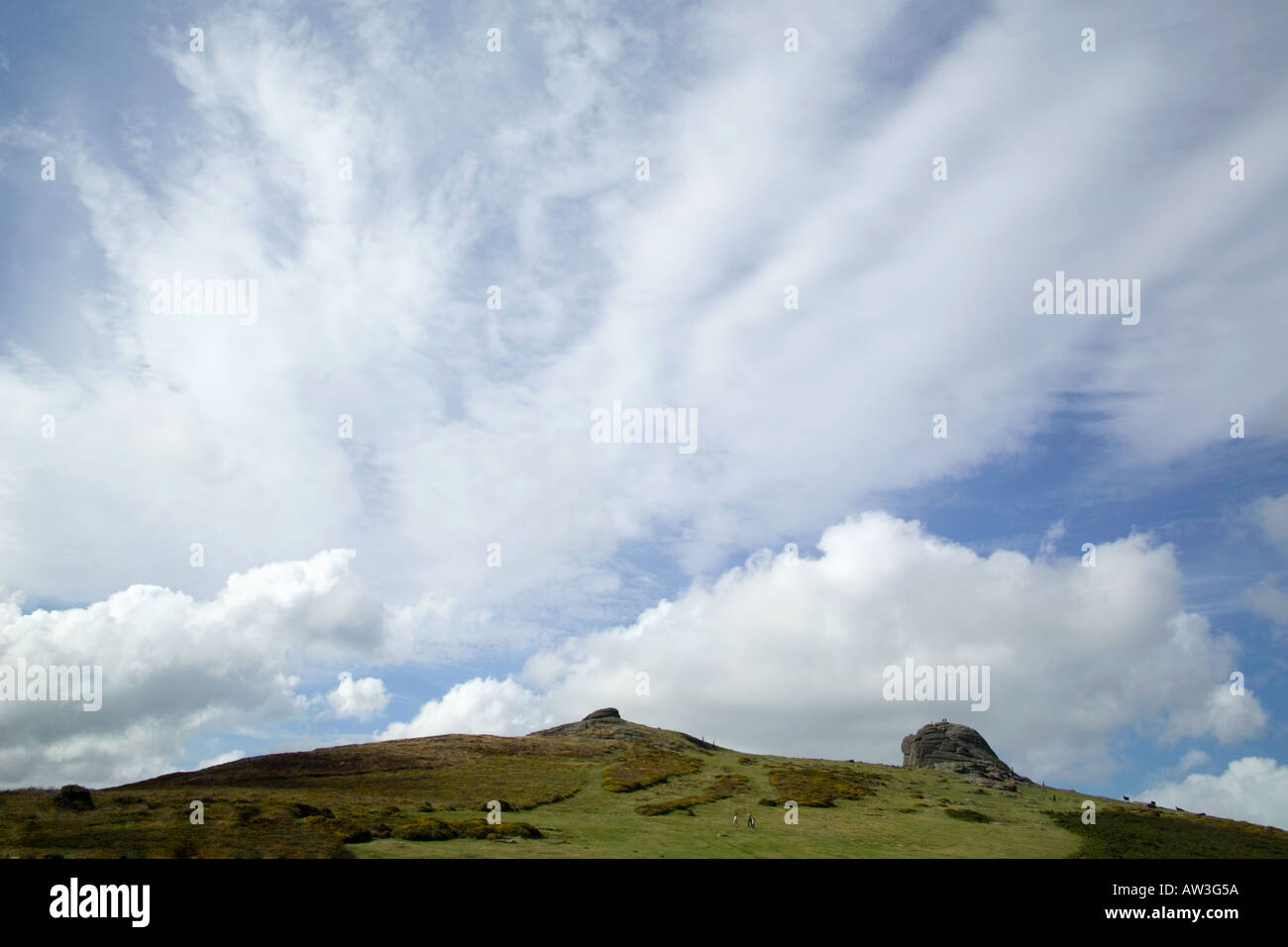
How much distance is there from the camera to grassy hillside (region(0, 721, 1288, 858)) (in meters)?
41.8

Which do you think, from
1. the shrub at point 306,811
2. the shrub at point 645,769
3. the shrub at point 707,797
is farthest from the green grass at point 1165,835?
the shrub at point 306,811

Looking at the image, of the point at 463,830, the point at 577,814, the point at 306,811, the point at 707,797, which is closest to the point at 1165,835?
the point at 707,797

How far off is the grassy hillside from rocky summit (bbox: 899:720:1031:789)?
765 inches

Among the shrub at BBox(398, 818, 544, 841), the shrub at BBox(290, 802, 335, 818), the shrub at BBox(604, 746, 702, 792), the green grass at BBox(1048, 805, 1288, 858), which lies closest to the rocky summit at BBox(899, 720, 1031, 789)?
the green grass at BBox(1048, 805, 1288, 858)

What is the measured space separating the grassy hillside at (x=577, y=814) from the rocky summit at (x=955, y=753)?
19.4m

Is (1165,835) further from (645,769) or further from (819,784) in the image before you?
(645,769)

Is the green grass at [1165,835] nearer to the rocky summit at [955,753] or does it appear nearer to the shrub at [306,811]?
the rocky summit at [955,753]

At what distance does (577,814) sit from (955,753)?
88428mm

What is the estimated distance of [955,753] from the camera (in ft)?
412

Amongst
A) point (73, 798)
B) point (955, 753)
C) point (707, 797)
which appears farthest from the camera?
→ point (955, 753)

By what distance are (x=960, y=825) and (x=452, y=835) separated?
4067 centimetres

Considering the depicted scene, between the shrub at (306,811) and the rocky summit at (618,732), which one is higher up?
A: the shrub at (306,811)

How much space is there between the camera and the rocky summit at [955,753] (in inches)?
4715
